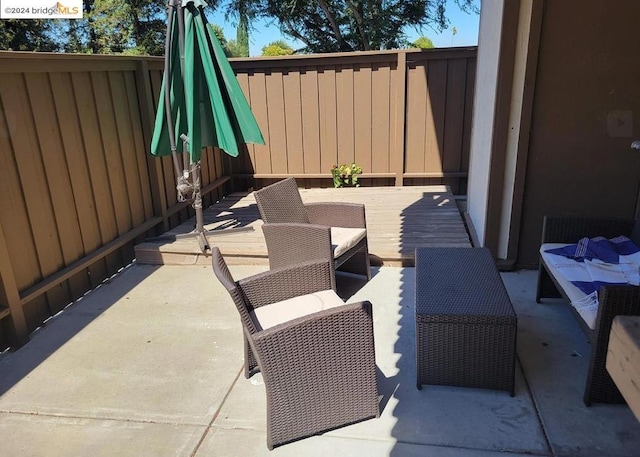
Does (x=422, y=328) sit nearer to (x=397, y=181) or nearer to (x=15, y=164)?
(x=15, y=164)

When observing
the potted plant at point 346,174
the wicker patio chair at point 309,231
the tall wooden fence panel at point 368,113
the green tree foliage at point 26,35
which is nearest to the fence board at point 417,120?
the tall wooden fence panel at point 368,113

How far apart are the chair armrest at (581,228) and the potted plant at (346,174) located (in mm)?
3139

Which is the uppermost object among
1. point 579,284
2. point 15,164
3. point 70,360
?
point 15,164

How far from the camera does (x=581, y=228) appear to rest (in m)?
2.78

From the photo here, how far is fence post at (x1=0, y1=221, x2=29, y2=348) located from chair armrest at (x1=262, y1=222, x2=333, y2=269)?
58.0 inches

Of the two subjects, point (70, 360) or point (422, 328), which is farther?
point (70, 360)

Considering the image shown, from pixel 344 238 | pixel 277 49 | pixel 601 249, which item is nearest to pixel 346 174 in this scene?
pixel 344 238

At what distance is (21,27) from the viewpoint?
13.5 metres

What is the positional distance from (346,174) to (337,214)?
2.31m

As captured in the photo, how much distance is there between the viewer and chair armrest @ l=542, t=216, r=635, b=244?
9.02 feet

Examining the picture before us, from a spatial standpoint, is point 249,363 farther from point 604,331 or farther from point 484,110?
point 484,110

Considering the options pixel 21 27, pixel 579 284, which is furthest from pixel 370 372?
pixel 21 27

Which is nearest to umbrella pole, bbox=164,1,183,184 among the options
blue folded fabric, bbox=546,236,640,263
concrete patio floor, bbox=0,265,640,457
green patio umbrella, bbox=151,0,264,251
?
green patio umbrella, bbox=151,0,264,251

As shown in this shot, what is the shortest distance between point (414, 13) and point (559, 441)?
1362 cm
